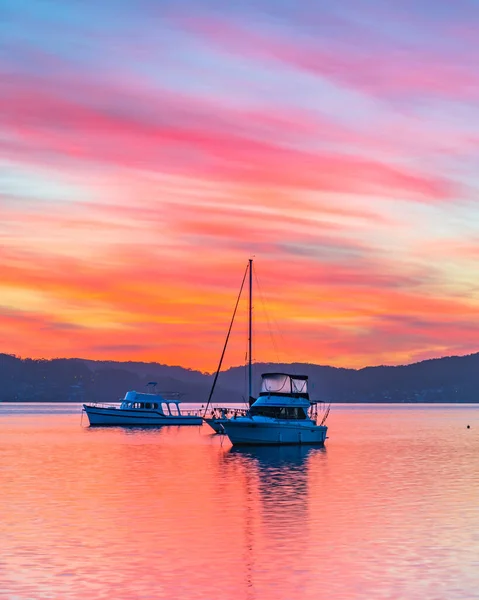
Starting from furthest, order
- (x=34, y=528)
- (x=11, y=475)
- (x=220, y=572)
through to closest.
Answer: (x=11, y=475) → (x=34, y=528) → (x=220, y=572)

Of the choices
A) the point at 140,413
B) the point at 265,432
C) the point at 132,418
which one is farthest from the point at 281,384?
the point at 132,418

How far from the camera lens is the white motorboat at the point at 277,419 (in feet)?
310

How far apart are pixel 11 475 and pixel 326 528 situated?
3309 centimetres

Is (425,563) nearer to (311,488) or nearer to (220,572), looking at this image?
(220,572)

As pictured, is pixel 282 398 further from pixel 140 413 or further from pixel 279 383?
pixel 140 413

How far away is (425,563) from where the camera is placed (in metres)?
33.8

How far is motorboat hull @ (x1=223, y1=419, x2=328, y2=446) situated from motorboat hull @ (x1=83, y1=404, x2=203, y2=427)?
2516 inches

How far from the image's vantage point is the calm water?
30125 millimetres

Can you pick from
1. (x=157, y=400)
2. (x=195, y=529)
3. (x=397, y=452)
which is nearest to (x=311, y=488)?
(x=195, y=529)

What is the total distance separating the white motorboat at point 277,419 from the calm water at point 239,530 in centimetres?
1300

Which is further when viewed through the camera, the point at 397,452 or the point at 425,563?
the point at 397,452

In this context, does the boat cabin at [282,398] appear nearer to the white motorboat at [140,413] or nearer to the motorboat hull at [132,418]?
the white motorboat at [140,413]

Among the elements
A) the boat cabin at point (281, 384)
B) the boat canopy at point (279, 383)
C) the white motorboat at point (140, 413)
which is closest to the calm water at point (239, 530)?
the boat cabin at point (281, 384)

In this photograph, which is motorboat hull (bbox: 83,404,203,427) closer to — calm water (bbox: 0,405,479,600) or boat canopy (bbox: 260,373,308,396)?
boat canopy (bbox: 260,373,308,396)
